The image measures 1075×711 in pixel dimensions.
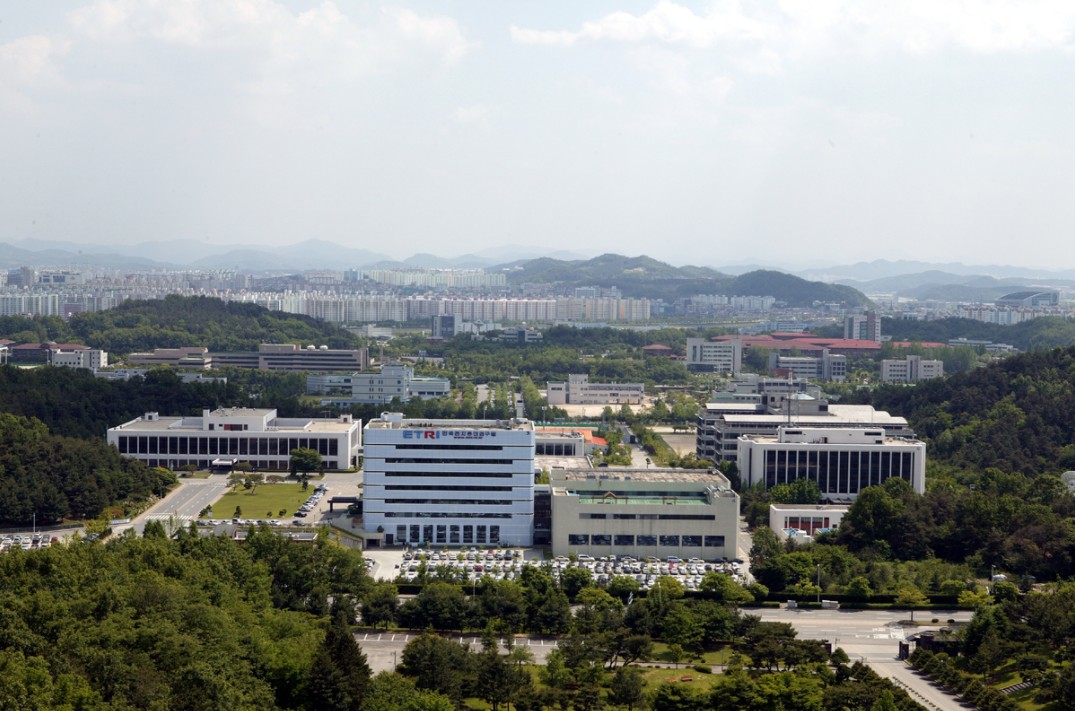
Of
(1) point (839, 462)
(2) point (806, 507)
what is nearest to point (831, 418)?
(1) point (839, 462)

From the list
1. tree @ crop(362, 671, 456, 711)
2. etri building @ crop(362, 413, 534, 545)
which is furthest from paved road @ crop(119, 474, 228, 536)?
tree @ crop(362, 671, 456, 711)

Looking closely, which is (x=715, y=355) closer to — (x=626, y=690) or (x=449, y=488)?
(x=449, y=488)

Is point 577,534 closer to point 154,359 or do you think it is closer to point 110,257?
point 154,359

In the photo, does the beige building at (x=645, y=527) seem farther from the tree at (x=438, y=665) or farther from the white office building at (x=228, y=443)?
the white office building at (x=228, y=443)

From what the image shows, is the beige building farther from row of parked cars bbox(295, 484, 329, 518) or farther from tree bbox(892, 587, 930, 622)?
row of parked cars bbox(295, 484, 329, 518)

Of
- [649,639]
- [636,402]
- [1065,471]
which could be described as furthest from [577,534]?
[636,402]
